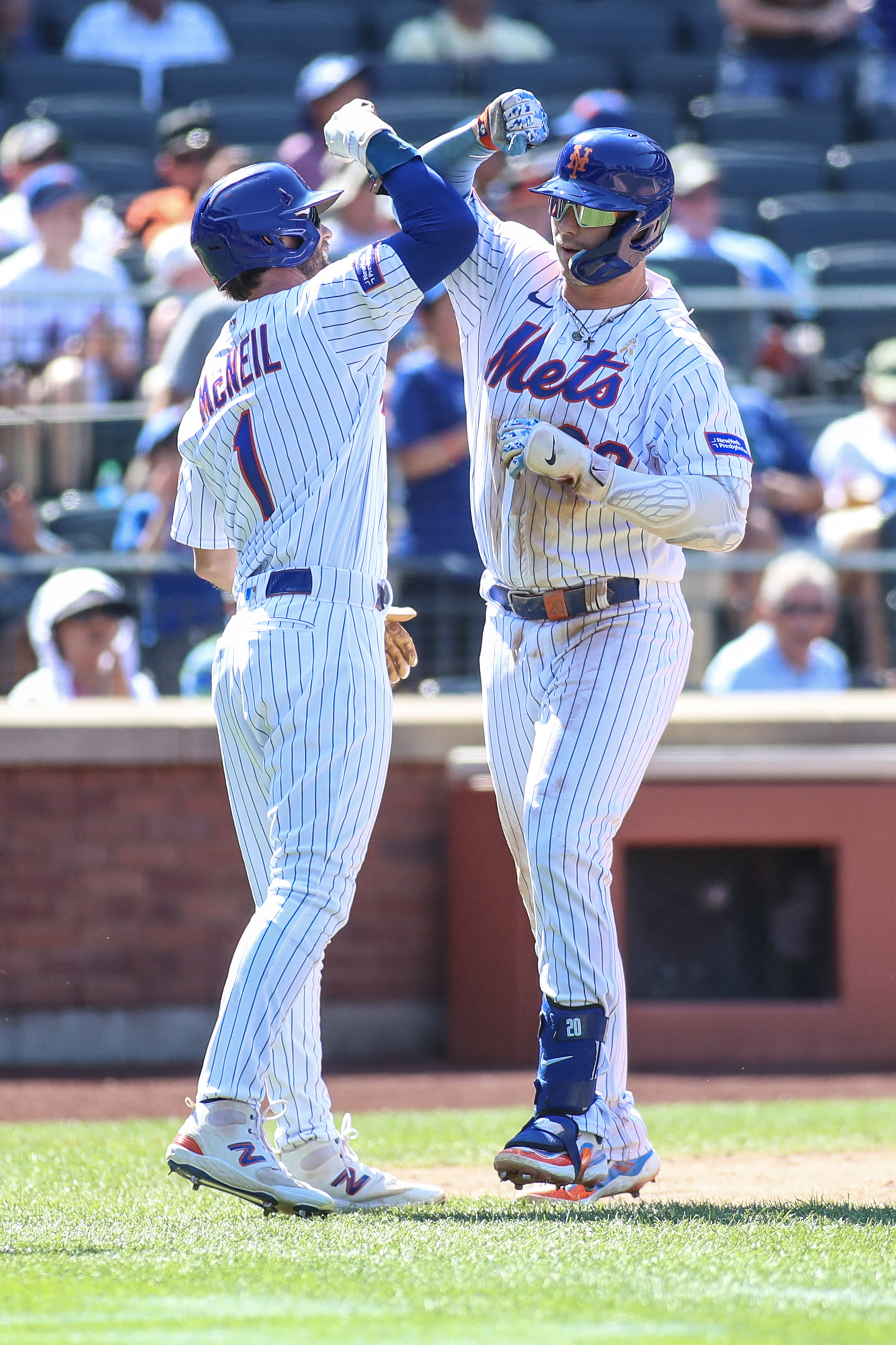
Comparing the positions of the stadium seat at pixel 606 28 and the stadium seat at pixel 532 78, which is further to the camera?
the stadium seat at pixel 606 28

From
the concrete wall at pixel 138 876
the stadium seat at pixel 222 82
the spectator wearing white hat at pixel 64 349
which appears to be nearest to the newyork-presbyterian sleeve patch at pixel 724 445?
the concrete wall at pixel 138 876

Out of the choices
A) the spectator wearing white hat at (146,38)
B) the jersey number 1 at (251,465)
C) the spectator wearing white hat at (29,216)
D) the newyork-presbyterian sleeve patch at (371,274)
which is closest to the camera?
the newyork-presbyterian sleeve patch at (371,274)


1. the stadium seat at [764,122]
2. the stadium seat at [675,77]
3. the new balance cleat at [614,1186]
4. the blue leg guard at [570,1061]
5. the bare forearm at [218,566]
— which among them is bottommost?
the new balance cleat at [614,1186]

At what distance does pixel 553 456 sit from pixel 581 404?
0.31 meters

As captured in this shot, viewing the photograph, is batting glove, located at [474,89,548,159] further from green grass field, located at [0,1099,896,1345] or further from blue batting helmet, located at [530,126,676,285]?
green grass field, located at [0,1099,896,1345]

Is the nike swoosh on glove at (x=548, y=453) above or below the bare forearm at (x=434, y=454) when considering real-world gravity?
below

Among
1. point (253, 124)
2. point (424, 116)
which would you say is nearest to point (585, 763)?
point (424, 116)

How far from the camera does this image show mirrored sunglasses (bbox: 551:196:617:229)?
4.07 metres

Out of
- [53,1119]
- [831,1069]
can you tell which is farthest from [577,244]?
[831,1069]

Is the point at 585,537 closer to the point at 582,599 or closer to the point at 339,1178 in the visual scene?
the point at 582,599

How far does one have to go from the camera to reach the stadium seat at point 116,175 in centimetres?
1076

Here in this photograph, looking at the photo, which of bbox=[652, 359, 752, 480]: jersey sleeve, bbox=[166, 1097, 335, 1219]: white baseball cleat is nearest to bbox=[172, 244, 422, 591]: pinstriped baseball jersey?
bbox=[652, 359, 752, 480]: jersey sleeve

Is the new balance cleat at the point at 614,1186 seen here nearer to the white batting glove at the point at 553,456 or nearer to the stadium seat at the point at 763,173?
the white batting glove at the point at 553,456

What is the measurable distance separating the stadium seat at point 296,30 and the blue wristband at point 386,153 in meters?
8.95
